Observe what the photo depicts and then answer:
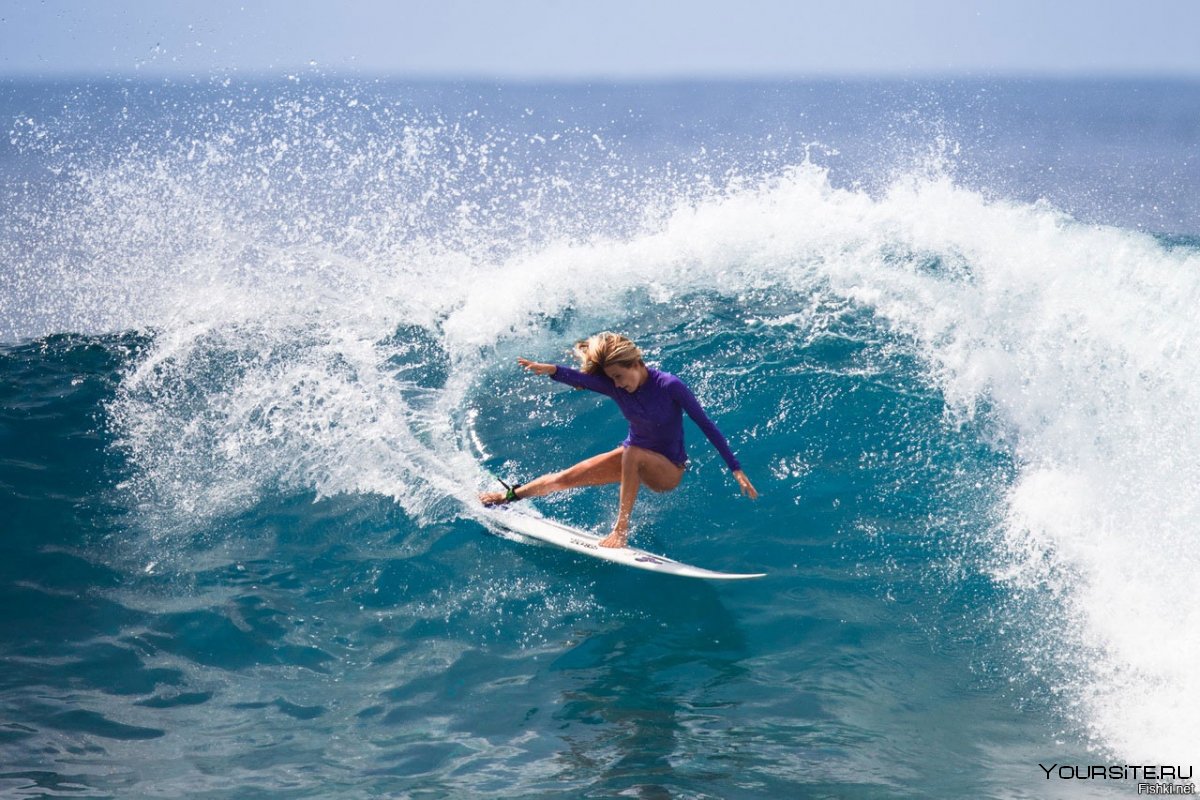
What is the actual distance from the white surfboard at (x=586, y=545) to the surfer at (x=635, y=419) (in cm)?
10

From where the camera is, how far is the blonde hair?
5.95 metres

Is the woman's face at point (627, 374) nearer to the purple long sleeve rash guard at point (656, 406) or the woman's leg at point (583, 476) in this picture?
the purple long sleeve rash guard at point (656, 406)

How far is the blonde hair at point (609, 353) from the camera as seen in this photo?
5945 millimetres

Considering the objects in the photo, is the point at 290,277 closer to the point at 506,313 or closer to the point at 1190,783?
the point at 506,313

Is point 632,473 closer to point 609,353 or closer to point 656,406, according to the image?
point 656,406

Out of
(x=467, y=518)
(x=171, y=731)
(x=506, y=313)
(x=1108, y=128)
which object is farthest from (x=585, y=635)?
(x=1108, y=128)

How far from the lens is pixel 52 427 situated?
339 inches

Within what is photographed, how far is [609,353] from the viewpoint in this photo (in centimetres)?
595

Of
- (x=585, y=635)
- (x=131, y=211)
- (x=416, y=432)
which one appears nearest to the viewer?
(x=585, y=635)

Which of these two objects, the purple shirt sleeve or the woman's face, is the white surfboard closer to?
the purple shirt sleeve

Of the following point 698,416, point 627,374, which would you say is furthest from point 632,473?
point 627,374

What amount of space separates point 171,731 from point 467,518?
8.22 ft

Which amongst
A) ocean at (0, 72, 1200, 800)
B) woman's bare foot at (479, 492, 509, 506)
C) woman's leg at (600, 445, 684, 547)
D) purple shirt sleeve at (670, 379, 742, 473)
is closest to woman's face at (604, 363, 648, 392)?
purple shirt sleeve at (670, 379, 742, 473)

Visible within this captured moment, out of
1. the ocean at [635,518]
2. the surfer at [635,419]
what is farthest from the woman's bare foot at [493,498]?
the surfer at [635,419]
